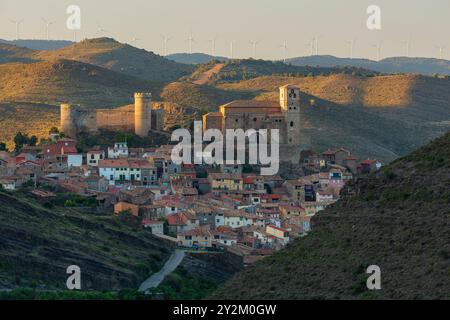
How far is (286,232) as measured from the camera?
50781 millimetres

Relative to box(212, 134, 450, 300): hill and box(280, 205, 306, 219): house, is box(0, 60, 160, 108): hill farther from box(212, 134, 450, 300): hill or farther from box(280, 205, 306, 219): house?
box(212, 134, 450, 300): hill

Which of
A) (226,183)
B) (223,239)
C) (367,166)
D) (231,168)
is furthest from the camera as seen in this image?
(367,166)

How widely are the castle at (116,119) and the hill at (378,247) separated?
38.9 metres

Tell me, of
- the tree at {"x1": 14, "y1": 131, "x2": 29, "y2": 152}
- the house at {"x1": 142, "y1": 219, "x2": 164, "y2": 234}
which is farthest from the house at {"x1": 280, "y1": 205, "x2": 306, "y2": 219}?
the tree at {"x1": 14, "y1": 131, "x2": 29, "y2": 152}

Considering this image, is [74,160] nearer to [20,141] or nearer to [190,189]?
[190,189]

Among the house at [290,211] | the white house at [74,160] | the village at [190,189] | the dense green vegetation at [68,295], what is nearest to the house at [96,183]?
the village at [190,189]

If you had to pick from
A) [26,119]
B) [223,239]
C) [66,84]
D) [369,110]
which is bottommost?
[369,110]

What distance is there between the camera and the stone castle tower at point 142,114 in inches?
2709

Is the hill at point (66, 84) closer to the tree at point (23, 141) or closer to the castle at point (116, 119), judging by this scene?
the tree at point (23, 141)

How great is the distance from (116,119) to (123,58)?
83.8 metres

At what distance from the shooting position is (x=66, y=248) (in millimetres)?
42469

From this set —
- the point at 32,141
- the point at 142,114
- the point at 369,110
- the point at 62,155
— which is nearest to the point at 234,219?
the point at 62,155

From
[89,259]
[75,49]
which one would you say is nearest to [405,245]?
[89,259]

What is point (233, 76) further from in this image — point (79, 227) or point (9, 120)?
point (79, 227)
